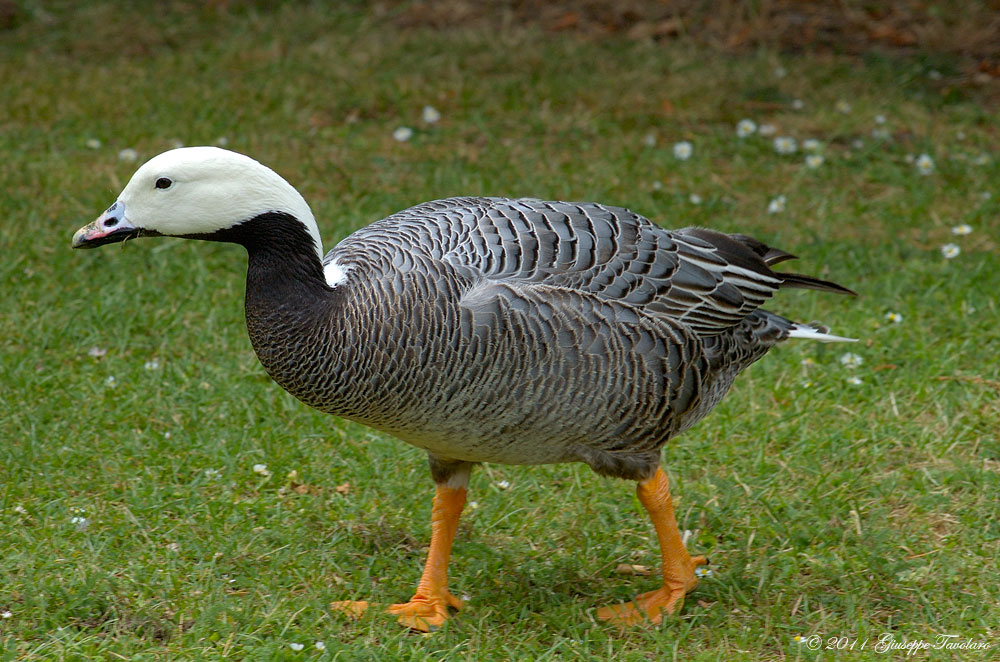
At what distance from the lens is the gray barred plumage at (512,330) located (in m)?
3.45

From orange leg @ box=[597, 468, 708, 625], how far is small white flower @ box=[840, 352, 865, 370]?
184 centimetres

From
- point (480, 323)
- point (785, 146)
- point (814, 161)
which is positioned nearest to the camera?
point (480, 323)

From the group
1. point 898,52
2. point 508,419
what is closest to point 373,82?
point 898,52

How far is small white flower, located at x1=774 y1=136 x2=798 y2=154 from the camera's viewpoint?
7789mm

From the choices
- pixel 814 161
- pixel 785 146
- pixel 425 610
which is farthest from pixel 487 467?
pixel 785 146

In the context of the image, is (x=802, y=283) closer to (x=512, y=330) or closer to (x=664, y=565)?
(x=664, y=565)

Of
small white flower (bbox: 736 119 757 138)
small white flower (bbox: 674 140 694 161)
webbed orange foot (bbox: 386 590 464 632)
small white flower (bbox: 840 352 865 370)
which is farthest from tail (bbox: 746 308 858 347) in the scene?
small white flower (bbox: 736 119 757 138)

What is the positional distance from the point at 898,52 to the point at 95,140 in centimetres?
661

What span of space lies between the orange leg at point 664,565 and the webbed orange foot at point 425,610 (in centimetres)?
56

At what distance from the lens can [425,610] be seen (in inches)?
155

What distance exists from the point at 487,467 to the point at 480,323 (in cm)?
167

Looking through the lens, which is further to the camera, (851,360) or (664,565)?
A: (851,360)

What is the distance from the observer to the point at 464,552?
439 centimetres

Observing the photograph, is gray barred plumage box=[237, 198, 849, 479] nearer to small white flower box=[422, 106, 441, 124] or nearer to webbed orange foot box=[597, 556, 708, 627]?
webbed orange foot box=[597, 556, 708, 627]
